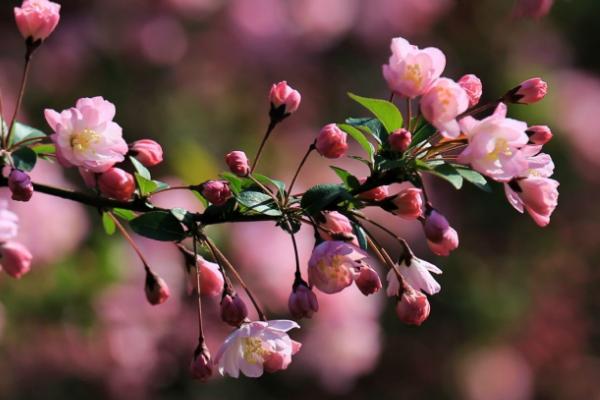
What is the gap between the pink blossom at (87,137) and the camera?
78 cm

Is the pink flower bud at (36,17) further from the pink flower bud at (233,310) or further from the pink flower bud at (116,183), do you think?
the pink flower bud at (233,310)

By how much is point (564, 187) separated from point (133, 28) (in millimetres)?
1329

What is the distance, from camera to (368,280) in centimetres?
80

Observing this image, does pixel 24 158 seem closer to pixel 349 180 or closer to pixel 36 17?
pixel 36 17

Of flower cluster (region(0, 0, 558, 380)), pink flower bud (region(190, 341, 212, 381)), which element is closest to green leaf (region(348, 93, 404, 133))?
flower cluster (region(0, 0, 558, 380))

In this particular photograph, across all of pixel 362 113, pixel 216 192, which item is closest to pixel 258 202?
pixel 216 192

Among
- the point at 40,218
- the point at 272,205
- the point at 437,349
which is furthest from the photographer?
the point at 437,349

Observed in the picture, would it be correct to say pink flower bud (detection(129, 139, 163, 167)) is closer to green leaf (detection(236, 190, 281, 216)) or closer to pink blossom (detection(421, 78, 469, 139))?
green leaf (detection(236, 190, 281, 216))

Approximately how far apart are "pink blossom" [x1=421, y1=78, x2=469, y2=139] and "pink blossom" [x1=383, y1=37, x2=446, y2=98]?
23mm

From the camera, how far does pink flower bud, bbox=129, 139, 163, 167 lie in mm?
838

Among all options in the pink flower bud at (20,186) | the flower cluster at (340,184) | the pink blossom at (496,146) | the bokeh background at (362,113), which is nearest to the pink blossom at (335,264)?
the flower cluster at (340,184)

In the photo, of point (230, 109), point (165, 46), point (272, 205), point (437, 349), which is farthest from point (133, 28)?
point (272, 205)

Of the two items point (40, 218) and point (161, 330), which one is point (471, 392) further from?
point (40, 218)

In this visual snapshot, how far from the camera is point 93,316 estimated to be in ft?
6.89
